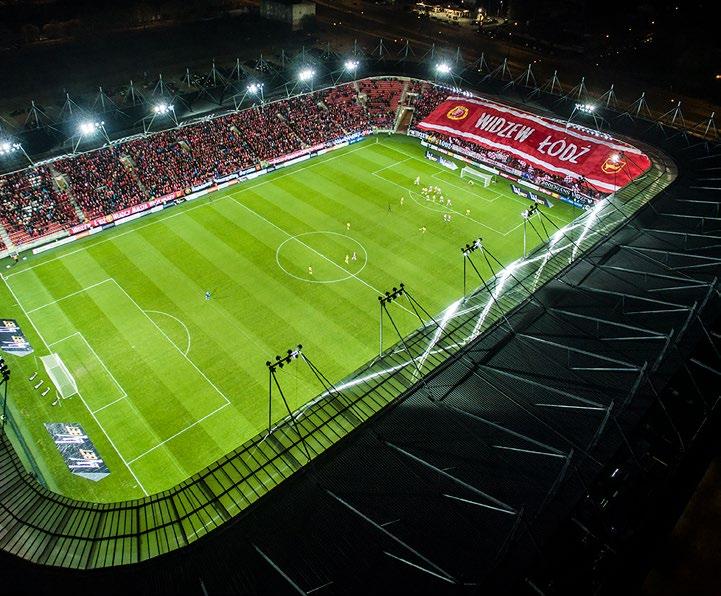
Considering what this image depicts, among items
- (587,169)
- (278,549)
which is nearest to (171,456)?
(278,549)

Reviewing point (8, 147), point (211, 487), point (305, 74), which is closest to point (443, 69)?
point (305, 74)

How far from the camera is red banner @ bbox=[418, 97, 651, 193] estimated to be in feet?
161

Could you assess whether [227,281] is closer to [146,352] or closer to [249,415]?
[146,352]

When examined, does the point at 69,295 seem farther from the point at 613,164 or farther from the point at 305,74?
the point at 613,164

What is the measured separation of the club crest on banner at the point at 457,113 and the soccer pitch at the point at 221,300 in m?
9.59

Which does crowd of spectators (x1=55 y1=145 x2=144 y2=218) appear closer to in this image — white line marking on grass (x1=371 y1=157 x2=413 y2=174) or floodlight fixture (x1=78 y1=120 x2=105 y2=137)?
floodlight fixture (x1=78 y1=120 x2=105 y2=137)

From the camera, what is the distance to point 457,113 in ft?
199

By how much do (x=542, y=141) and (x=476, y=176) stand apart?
8.11 metres

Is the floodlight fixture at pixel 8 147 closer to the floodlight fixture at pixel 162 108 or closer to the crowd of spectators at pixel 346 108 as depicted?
the floodlight fixture at pixel 162 108

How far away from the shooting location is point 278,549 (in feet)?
55.7

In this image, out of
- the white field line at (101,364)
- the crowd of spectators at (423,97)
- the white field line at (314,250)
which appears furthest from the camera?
the crowd of spectators at (423,97)

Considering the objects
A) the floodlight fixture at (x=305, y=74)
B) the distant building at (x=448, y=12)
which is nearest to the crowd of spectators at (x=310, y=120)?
the floodlight fixture at (x=305, y=74)

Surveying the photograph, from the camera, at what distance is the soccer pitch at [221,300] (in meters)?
28.8

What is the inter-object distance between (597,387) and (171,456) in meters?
22.9
